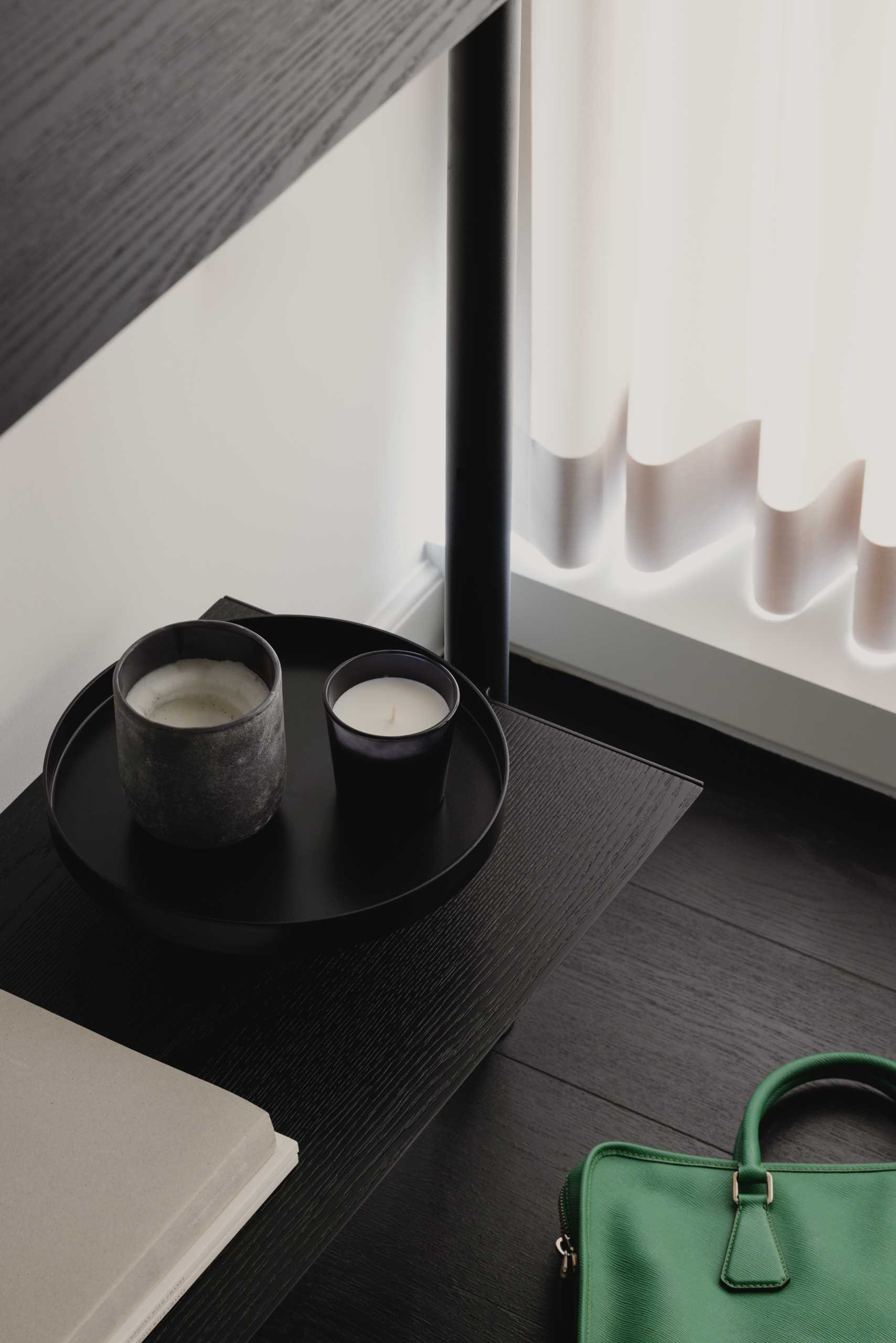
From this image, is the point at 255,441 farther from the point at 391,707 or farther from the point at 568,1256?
the point at 568,1256

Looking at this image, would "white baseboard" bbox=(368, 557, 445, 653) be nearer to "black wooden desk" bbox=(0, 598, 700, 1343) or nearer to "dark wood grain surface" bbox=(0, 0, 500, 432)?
"black wooden desk" bbox=(0, 598, 700, 1343)

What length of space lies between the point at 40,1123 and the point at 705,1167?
0.47 m

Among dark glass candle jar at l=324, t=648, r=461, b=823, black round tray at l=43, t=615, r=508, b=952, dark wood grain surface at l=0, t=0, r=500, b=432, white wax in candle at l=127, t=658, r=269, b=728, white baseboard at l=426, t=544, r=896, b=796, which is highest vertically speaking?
dark wood grain surface at l=0, t=0, r=500, b=432

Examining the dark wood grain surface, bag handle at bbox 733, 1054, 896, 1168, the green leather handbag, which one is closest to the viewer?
the dark wood grain surface

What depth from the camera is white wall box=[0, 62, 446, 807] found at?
0.89 meters

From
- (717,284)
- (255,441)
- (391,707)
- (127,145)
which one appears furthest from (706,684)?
(127,145)

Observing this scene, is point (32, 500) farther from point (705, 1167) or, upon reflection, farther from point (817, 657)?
point (817, 657)

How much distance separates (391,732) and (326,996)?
0.15 m

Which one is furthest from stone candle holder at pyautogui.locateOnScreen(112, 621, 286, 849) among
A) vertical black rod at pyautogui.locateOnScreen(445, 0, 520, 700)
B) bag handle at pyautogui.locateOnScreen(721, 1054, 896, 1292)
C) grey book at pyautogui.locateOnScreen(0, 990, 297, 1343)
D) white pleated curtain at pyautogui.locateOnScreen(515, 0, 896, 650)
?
white pleated curtain at pyautogui.locateOnScreen(515, 0, 896, 650)

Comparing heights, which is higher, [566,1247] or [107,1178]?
[107,1178]

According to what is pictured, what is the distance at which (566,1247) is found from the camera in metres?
0.91

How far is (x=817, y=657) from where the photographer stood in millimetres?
1330

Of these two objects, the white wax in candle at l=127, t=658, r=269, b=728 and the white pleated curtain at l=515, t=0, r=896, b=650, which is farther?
the white pleated curtain at l=515, t=0, r=896, b=650

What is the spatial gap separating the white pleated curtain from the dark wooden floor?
221 millimetres
